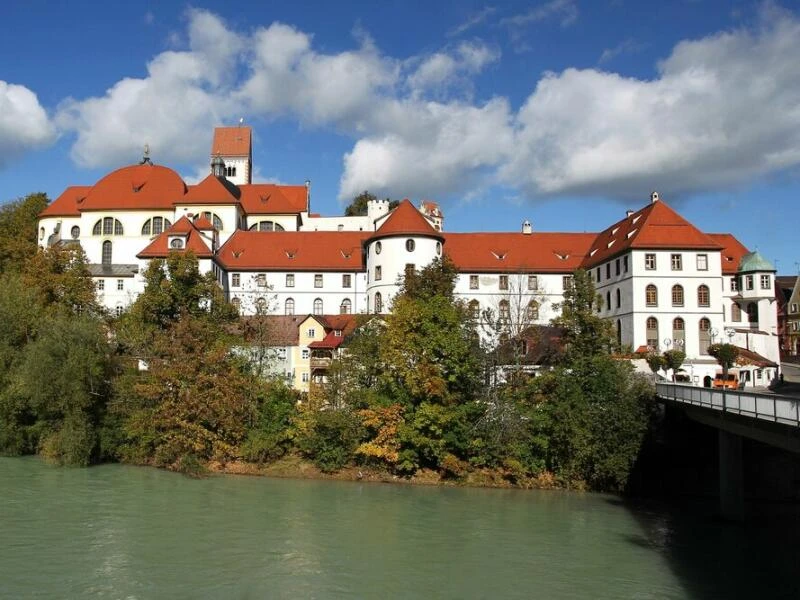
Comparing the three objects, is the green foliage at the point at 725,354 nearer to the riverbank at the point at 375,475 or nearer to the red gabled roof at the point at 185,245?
the riverbank at the point at 375,475

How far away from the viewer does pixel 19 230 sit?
6297 cm

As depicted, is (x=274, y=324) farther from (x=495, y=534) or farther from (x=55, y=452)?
(x=495, y=534)

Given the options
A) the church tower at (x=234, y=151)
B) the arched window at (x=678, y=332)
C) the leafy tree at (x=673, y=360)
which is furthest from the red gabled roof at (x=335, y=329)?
the church tower at (x=234, y=151)

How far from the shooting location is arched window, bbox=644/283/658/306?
4466 cm

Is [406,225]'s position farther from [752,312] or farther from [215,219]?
[752,312]

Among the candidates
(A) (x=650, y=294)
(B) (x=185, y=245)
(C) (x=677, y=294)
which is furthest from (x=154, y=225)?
(C) (x=677, y=294)

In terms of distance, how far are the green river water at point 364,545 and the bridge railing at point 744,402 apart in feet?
13.5

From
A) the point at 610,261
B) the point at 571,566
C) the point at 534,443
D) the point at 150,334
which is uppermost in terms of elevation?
the point at 610,261

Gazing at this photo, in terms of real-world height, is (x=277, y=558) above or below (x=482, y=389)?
below

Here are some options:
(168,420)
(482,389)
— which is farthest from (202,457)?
(482,389)

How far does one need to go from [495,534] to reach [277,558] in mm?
7018

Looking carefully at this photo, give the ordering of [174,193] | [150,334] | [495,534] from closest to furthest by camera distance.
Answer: [495,534]
[150,334]
[174,193]

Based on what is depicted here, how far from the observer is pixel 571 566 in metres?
19.4

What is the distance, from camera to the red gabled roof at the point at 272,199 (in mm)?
61594
